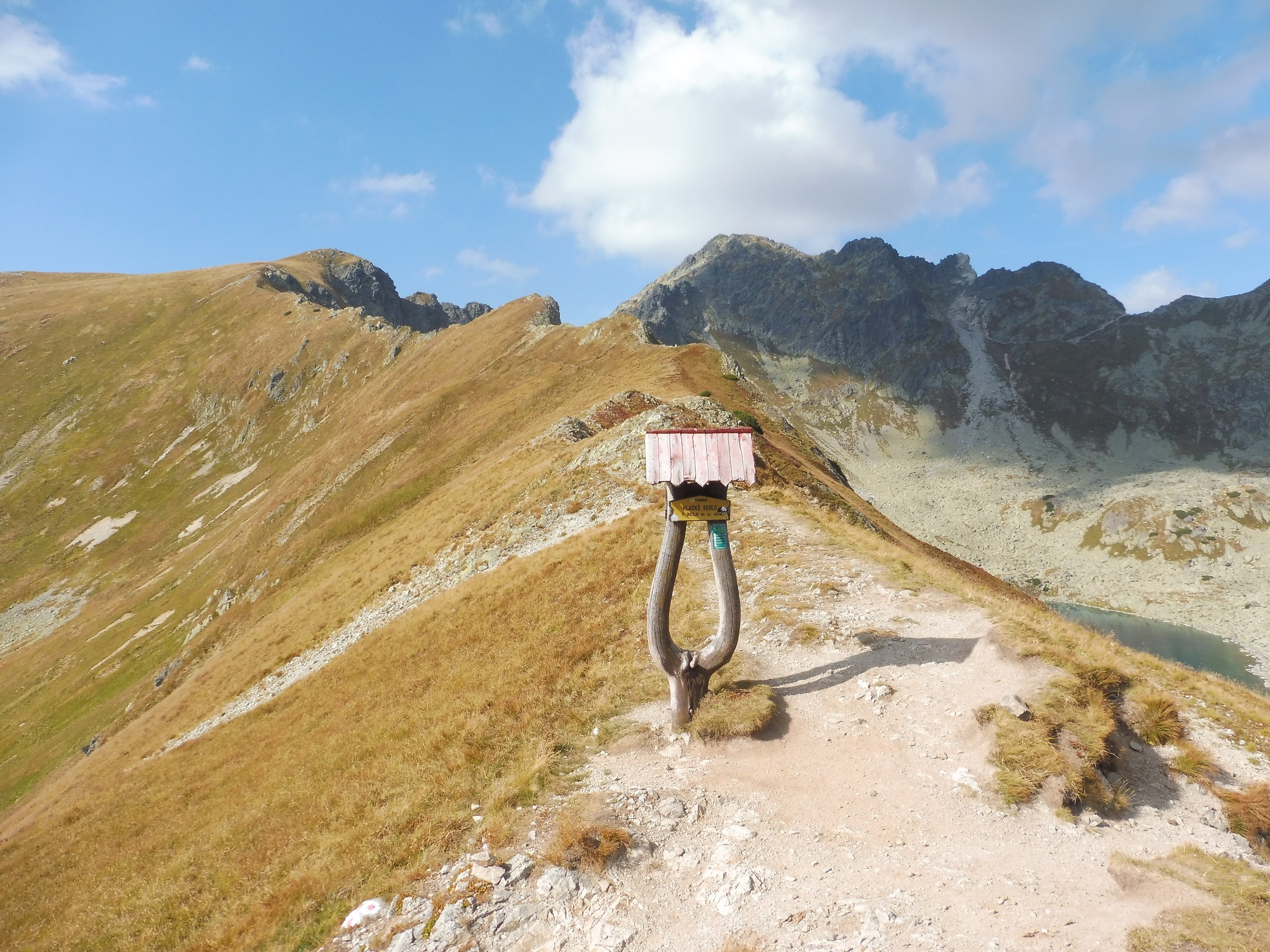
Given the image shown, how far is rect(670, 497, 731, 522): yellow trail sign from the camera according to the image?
13.4 meters

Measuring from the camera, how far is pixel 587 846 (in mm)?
9992

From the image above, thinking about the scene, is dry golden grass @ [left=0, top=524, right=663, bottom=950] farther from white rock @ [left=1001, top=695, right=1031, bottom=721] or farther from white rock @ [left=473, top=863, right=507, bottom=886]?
white rock @ [left=1001, top=695, right=1031, bottom=721]

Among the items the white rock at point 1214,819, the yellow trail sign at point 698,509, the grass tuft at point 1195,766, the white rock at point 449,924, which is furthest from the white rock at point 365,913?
the grass tuft at point 1195,766

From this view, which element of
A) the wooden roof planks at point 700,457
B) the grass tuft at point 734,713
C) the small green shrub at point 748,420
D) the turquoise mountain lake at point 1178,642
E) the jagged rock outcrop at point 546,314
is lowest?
the turquoise mountain lake at point 1178,642

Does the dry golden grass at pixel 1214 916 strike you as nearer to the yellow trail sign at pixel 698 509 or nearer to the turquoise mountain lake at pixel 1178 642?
the yellow trail sign at pixel 698 509

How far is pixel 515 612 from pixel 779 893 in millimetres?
14890

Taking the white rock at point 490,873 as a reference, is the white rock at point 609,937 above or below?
below

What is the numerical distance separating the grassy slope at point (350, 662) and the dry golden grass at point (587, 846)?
1361 millimetres

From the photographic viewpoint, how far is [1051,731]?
11.1 m

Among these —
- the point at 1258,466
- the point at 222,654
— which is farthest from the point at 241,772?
the point at 1258,466

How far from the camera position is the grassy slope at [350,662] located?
44.0 feet

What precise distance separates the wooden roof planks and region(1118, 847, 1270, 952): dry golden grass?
8.69 m

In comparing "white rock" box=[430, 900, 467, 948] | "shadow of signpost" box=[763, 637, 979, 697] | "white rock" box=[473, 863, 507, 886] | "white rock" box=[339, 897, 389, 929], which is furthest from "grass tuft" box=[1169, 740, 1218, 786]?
"white rock" box=[339, 897, 389, 929]

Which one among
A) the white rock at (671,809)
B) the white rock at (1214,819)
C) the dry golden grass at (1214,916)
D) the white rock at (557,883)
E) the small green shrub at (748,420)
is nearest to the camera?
the dry golden grass at (1214,916)
